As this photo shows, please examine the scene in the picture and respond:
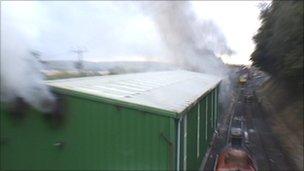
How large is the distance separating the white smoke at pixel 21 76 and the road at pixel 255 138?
35.7 ft

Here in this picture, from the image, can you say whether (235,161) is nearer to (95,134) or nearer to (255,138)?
(95,134)

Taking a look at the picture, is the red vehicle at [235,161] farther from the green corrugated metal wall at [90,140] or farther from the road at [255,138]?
the road at [255,138]

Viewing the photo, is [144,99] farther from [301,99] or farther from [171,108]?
[301,99]

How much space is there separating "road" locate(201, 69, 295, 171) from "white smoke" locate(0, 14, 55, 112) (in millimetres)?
10892

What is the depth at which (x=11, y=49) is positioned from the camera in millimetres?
10656

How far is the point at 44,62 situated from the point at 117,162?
349 centimetres

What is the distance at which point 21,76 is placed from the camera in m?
11.0

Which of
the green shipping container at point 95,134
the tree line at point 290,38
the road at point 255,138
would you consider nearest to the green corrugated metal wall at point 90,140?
the green shipping container at point 95,134

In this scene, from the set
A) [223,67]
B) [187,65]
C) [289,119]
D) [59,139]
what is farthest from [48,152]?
[223,67]

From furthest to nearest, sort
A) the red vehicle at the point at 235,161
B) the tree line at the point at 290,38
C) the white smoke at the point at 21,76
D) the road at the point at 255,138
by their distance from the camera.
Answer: the tree line at the point at 290,38
the road at the point at 255,138
the red vehicle at the point at 235,161
the white smoke at the point at 21,76

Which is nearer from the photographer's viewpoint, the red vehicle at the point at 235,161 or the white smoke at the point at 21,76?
the white smoke at the point at 21,76

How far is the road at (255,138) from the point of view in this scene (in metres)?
22.3

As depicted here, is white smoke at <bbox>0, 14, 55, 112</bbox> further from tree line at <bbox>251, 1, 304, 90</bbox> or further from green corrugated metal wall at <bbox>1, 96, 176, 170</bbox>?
tree line at <bbox>251, 1, 304, 90</bbox>

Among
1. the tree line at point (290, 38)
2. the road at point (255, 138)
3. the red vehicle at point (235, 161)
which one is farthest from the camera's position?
the tree line at point (290, 38)
